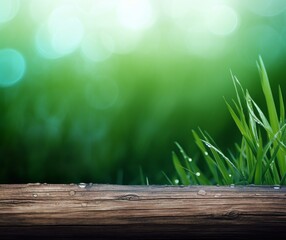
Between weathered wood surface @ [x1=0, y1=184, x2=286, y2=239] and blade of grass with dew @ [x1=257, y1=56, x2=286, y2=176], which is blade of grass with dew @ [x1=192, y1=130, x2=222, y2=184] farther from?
weathered wood surface @ [x1=0, y1=184, x2=286, y2=239]

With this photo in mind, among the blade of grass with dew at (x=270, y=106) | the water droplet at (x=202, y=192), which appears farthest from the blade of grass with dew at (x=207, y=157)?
the water droplet at (x=202, y=192)

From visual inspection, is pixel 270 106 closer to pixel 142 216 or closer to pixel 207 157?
pixel 207 157

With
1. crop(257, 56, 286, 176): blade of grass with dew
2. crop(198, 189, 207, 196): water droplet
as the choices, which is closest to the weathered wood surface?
crop(198, 189, 207, 196): water droplet

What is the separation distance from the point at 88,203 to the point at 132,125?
1553 millimetres

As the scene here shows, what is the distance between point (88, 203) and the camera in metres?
1.09

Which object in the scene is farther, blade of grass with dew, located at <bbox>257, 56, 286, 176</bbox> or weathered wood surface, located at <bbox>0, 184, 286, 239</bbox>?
blade of grass with dew, located at <bbox>257, 56, 286, 176</bbox>

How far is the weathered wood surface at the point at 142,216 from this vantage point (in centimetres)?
107

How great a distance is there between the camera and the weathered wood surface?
1.07 m

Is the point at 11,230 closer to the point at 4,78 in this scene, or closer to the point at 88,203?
the point at 88,203

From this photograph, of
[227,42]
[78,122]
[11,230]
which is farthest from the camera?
[227,42]

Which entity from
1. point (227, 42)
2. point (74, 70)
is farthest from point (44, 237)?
point (227, 42)

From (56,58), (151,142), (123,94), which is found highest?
(56,58)

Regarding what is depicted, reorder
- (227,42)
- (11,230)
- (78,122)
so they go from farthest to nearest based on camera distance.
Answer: (227,42), (78,122), (11,230)

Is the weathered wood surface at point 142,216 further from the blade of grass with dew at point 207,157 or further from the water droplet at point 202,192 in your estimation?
the blade of grass with dew at point 207,157
